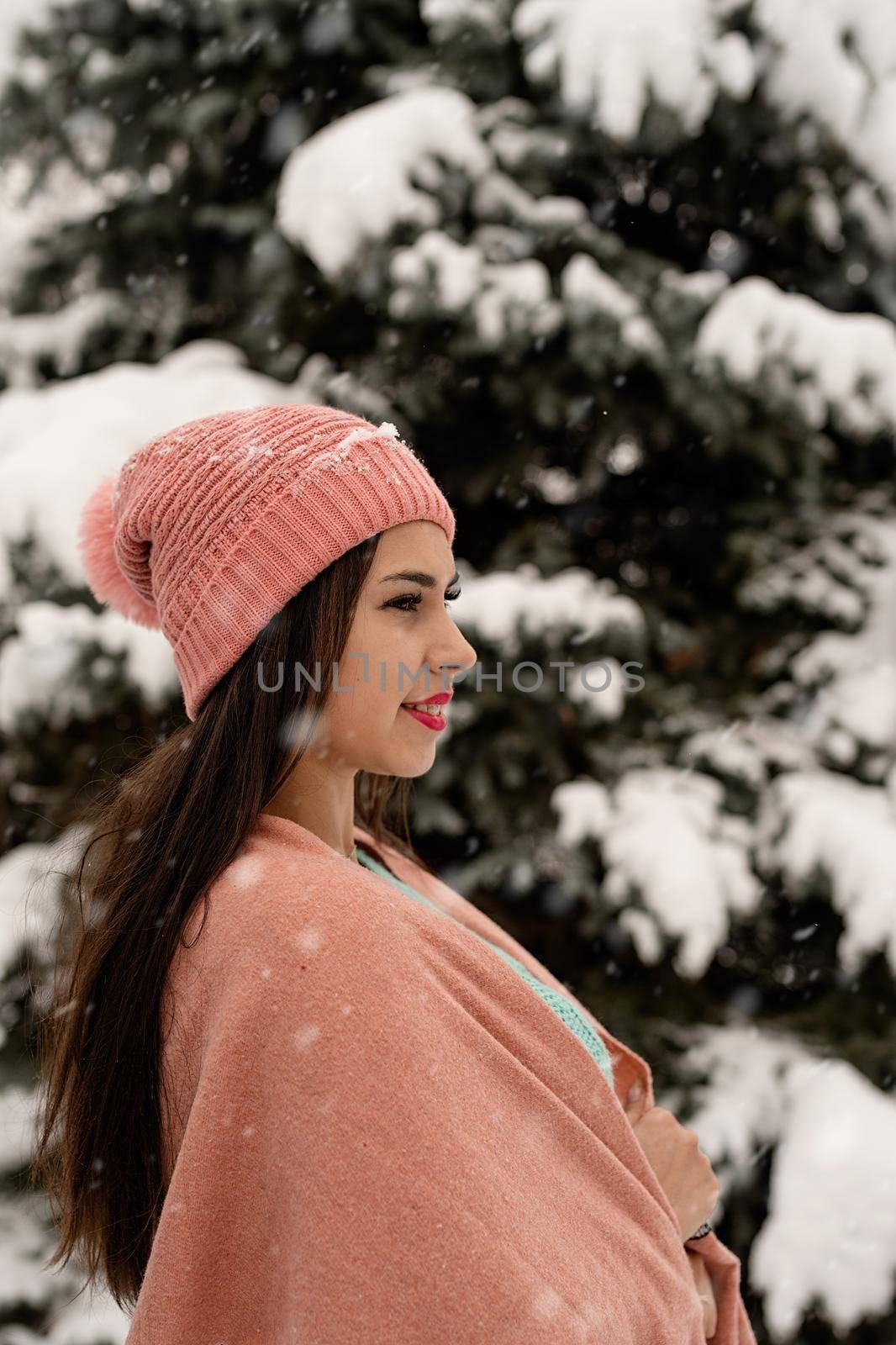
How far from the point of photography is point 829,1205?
91.7 inches

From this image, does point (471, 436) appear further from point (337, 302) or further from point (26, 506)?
point (26, 506)

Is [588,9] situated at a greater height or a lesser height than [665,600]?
greater

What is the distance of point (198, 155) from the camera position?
3.02m

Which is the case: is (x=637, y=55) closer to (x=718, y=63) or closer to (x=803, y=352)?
(x=718, y=63)

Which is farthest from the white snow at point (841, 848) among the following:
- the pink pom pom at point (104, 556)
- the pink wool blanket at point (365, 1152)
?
the pink pom pom at point (104, 556)

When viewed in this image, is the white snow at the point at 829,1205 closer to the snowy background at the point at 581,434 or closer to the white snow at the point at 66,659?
the snowy background at the point at 581,434

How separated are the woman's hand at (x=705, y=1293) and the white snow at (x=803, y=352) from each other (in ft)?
6.27

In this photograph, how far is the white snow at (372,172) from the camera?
2.35 metres

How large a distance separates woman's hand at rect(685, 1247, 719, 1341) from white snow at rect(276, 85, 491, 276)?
2.18 meters

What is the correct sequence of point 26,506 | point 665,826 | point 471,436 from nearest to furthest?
point 26,506, point 665,826, point 471,436

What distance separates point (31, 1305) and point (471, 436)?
8.90ft

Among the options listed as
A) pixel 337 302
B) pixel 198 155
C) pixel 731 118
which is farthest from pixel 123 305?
pixel 731 118

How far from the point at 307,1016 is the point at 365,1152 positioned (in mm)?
145

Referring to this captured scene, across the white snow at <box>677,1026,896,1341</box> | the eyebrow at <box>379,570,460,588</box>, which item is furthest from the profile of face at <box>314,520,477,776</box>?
the white snow at <box>677,1026,896,1341</box>
